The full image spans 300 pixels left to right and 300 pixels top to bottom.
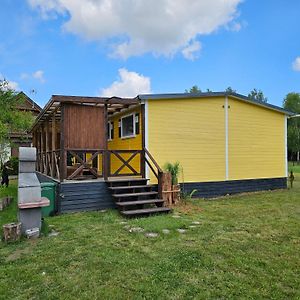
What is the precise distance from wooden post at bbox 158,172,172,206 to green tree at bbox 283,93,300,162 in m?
40.2

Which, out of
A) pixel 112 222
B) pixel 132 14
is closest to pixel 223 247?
pixel 112 222

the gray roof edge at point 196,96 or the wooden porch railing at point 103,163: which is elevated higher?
the gray roof edge at point 196,96

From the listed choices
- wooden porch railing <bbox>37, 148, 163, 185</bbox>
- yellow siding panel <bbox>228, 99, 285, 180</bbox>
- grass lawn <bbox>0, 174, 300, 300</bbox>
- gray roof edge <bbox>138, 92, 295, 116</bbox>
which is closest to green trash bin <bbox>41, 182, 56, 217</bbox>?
wooden porch railing <bbox>37, 148, 163, 185</bbox>

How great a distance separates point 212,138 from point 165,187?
3.35 meters

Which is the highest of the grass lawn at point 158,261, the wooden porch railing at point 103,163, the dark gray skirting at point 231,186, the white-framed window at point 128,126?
the white-framed window at point 128,126

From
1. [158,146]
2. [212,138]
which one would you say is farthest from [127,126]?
[212,138]

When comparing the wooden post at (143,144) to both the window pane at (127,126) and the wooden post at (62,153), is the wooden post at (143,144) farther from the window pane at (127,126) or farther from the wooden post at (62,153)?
the wooden post at (62,153)

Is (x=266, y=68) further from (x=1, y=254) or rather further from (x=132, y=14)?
(x=1, y=254)

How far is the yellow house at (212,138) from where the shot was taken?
9391 millimetres

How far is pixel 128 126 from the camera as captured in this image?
11.0 metres

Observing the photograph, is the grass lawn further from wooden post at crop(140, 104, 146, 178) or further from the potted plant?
wooden post at crop(140, 104, 146, 178)

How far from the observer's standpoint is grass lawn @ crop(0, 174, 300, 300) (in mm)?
3225

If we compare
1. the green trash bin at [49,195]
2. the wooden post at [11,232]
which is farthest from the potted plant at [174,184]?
the wooden post at [11,232]

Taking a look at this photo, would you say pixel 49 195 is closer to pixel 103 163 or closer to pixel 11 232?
pixel 103 163
